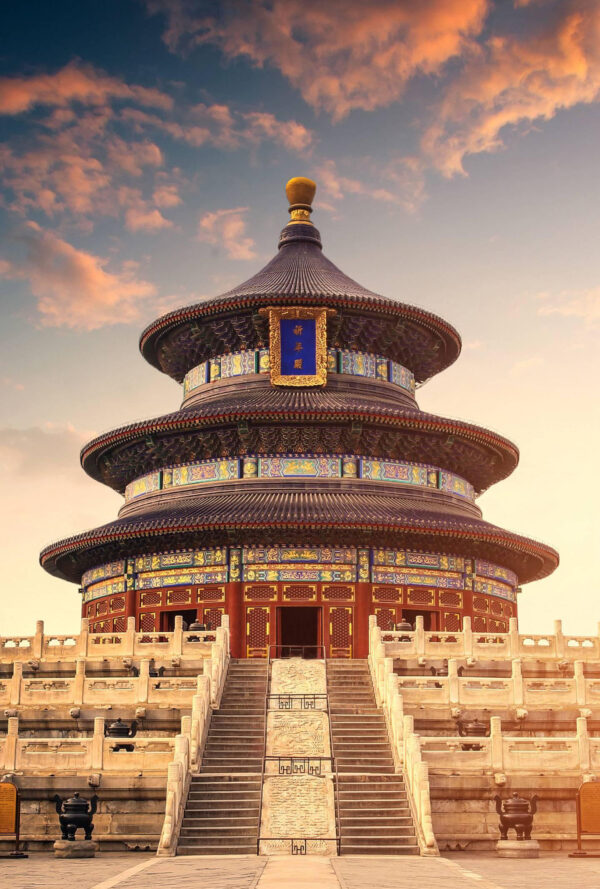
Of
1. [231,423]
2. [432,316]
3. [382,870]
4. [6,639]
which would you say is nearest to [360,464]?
[231,423]

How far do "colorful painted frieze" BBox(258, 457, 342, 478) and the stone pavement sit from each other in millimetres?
23394

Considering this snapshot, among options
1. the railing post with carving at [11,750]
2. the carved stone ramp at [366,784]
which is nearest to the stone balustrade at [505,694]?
the carved stone ramp at [366,784]

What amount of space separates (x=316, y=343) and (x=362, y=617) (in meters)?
11.6

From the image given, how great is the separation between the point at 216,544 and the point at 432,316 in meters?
13.8

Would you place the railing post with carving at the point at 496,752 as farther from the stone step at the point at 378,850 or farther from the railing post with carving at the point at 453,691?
the railing post with carving at the point at 453,691

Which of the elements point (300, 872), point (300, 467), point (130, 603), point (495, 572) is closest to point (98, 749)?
point (300, 872)

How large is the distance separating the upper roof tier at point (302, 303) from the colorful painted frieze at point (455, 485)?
19.6 ft

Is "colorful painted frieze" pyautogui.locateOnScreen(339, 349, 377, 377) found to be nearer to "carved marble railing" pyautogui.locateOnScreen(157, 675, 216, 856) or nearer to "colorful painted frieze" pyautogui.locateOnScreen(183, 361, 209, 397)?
"colorful painted frieze" pyautogui.locateOnScreen(183, 361, 209, 397)

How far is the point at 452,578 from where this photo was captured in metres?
45.0

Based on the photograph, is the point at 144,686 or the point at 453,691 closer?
the point at 453,691

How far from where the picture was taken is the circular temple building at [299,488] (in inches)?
1678

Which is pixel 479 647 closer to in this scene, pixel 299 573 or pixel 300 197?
pixel 299 573

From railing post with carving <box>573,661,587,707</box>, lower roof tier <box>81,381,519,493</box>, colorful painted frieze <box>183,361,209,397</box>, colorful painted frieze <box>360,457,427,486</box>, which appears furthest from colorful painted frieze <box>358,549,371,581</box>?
railing post with carving <box>573,661,587,707</box>

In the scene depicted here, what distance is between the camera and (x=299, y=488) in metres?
44.8
